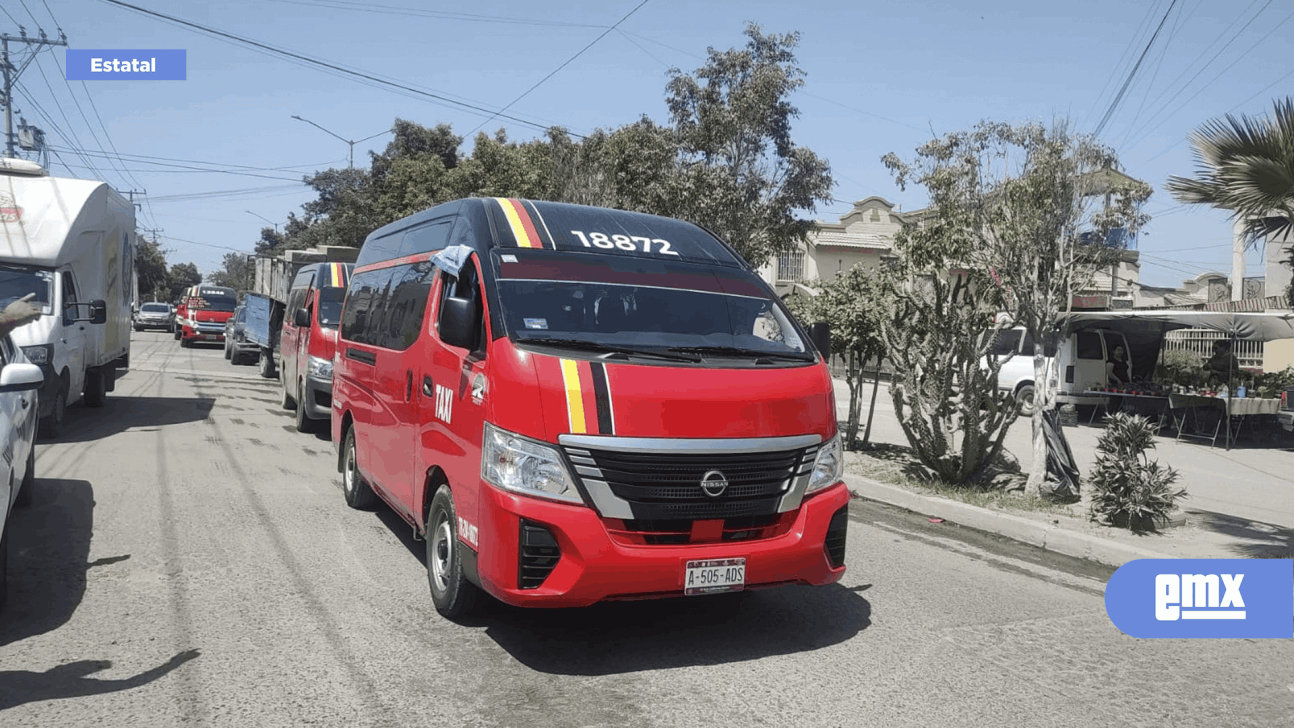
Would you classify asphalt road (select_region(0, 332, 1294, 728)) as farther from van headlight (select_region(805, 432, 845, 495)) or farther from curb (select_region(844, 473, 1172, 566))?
van headlight (select_region(805, 432, 845, 495))

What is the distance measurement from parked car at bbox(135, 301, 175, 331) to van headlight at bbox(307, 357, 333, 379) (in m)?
41.6

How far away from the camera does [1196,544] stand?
27.0 ft

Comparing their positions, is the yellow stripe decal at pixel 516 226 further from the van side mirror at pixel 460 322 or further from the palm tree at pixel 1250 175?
the palm tree at pixel 1250 175

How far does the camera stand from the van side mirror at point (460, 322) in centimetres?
522

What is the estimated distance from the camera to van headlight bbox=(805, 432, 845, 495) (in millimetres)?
Answer: 5223

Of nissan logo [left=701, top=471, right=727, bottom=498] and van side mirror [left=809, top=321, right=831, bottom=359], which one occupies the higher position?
van side mirror [left=809, top=321, right=831, bottom=359]

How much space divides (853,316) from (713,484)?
7.88 metres

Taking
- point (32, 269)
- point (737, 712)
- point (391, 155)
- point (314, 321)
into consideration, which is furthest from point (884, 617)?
point (391, 155)

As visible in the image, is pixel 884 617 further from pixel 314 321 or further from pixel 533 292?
pixel 314 321

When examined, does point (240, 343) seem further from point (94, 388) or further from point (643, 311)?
point (643, 311)

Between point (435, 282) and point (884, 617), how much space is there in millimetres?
3412

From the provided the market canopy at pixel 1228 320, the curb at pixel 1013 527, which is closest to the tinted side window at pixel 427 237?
the curb at pixel 1013 527

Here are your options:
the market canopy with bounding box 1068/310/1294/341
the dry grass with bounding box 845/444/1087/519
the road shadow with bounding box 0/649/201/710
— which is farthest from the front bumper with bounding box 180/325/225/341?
the road shadow with bounding box 0/649/201/710

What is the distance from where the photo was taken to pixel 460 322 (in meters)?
5.22
